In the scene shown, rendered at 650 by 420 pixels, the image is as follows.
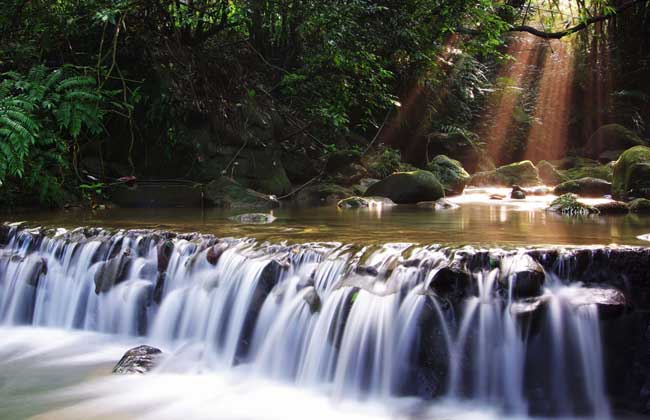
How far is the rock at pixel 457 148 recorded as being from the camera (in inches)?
760

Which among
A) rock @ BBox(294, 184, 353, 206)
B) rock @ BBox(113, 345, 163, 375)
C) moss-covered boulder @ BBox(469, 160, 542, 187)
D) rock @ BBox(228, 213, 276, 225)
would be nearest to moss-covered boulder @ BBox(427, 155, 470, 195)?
moss-covered boulder @ BBox(469, 160, 542, 187)

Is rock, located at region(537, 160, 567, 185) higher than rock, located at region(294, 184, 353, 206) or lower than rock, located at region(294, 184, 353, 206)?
higher

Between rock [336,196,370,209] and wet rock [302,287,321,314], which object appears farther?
rock [336,196,370,209]

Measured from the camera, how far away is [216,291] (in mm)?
5793

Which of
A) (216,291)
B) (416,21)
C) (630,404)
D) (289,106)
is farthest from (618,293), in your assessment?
(289,106)

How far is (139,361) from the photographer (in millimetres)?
4984

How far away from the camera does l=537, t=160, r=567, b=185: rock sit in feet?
55.5

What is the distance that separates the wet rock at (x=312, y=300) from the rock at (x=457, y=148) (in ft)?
48.7

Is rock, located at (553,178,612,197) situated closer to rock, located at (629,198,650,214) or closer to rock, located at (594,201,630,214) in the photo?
rock, located at (629,198,650,214)

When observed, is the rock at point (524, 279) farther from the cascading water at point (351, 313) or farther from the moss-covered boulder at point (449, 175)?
the moss-covered boulder at point (449, 175)

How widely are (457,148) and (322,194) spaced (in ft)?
26.7

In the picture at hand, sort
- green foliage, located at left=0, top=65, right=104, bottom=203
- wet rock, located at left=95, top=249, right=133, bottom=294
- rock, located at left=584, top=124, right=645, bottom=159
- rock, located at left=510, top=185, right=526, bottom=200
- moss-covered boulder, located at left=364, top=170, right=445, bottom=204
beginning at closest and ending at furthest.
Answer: wet rock, located at left=95, top=249, right=133, bottom=294
green foliage, located at left=0, top=65, right=104, bottom=203
moss-covered boulder, located at left=364, top=170, right=445, bottom=204
rock, located at left=510, top=185, right=526, bottom=200
rock, located at left=584, top=124, right=645, bottom=159

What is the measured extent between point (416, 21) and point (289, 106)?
3.62 metres

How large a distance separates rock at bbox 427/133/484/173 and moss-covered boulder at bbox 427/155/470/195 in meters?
2.73
